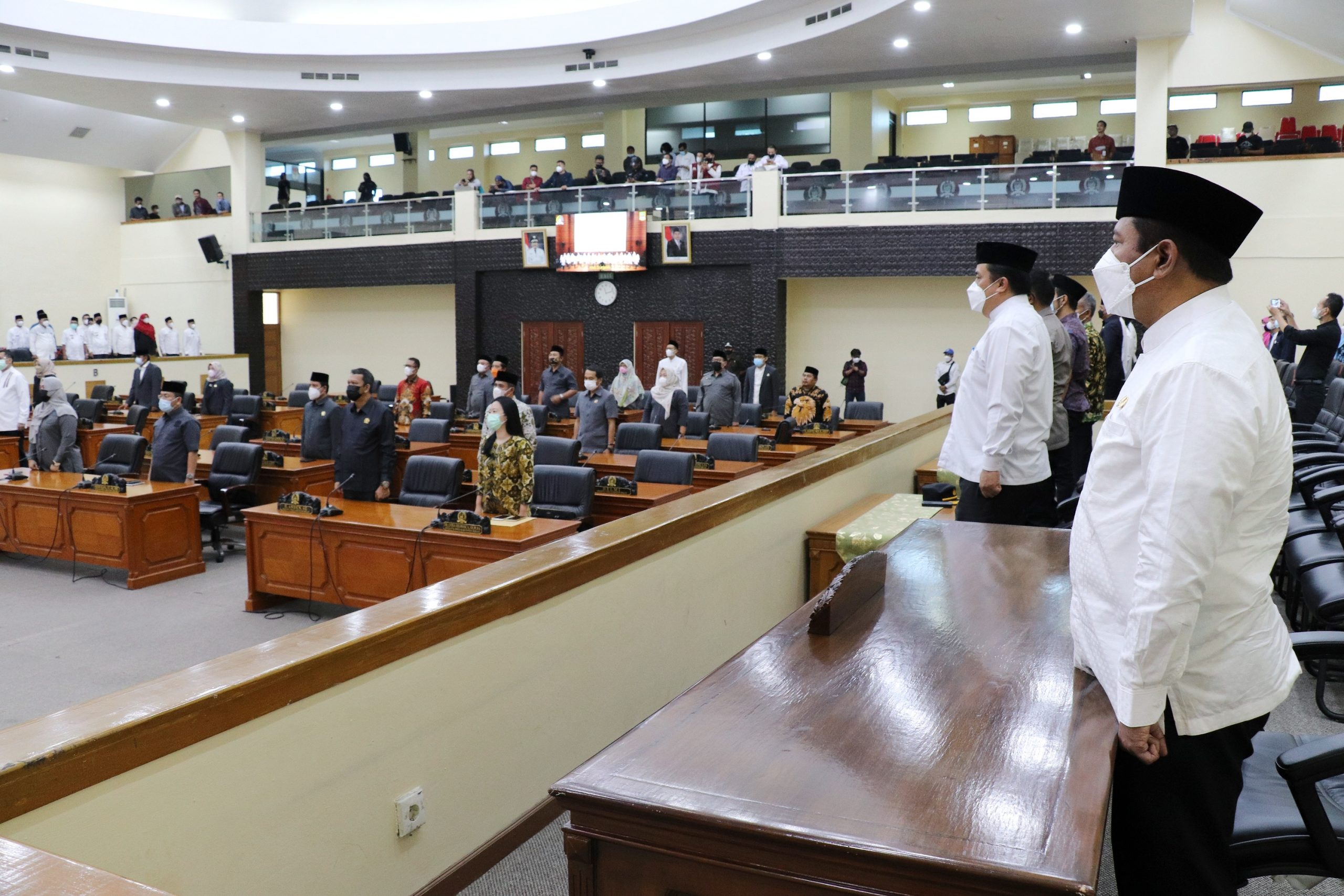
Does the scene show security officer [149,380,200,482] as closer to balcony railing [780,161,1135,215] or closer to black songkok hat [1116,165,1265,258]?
black songkok hat [1116,165,1265,258]

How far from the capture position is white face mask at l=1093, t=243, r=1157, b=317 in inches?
69.9

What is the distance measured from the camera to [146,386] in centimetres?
1390

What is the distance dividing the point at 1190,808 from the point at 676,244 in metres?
14.6

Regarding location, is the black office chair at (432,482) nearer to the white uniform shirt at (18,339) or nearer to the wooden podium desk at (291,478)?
the wooden podium desk at (291,478)

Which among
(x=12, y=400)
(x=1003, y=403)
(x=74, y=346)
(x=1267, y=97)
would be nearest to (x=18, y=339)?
(x=74, y=346)

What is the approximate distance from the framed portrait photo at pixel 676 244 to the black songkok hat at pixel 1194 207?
14231 mm

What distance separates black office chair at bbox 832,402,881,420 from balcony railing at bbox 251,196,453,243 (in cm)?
910

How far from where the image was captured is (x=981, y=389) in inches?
144

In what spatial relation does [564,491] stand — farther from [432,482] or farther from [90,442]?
[90,442]

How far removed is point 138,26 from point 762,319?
11.1 m

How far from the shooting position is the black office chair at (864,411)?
11805 millimetres

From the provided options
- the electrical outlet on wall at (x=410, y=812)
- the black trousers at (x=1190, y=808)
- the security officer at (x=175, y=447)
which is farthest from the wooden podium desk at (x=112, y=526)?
the black trousers at (x=1190, y=808)

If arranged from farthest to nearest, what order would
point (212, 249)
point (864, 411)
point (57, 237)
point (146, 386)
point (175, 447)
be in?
point (57, 237) → point (212, 249) → point (146, 386) → point (864, 411) → point (175, 447)

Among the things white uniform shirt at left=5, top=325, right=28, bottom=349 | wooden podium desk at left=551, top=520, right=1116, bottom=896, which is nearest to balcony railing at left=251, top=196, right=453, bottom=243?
white uniform shirt at left=5, top=325, right=28, bottom=349
